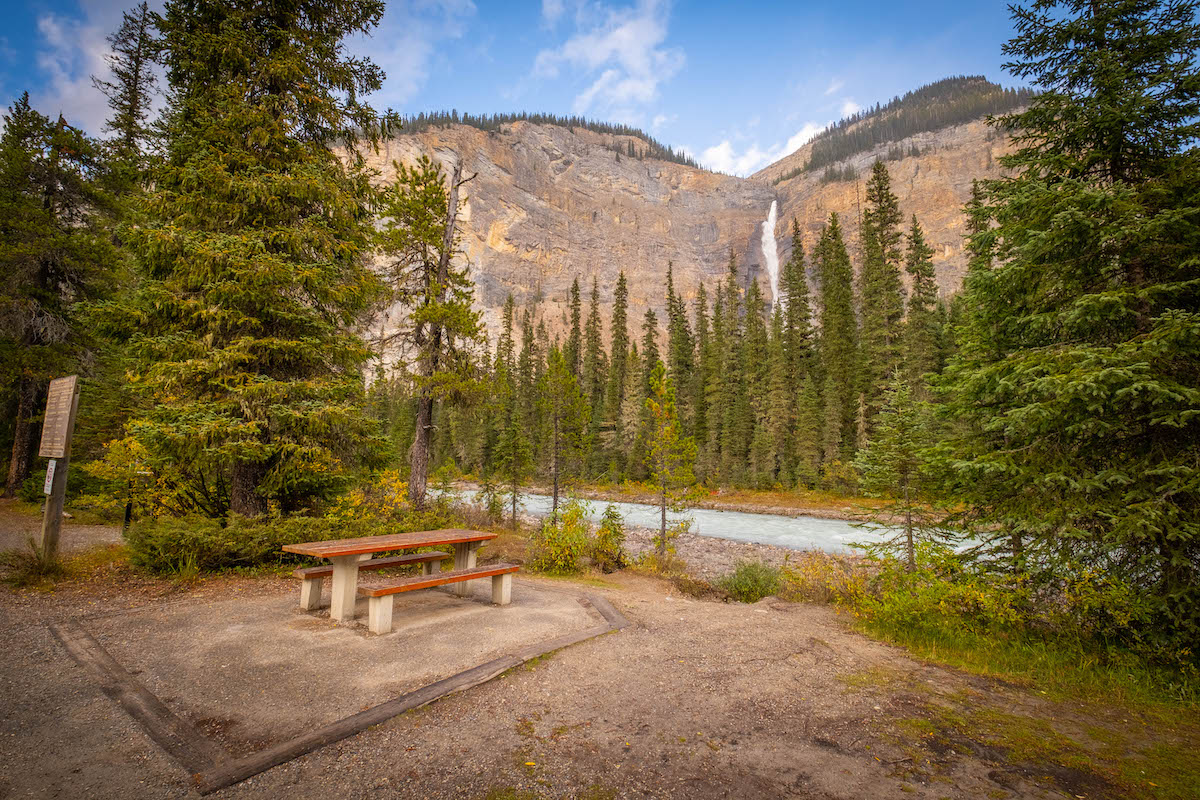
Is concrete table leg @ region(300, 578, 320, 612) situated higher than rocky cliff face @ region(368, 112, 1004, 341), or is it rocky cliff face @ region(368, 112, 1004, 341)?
rocky cliff face @ region(368, 112, 1004, 341)

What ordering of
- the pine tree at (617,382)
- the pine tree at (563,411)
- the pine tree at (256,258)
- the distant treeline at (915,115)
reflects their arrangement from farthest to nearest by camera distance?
1. the distant treeline at (915,115)
2. the pine tree at (617,382)
3. the pine tree at (563,411)
4. the pine tree at (256,258)

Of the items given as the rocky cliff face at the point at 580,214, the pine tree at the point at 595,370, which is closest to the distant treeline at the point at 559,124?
the rocky cliff face at the point at 580,214

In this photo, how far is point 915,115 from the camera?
Result: 145m

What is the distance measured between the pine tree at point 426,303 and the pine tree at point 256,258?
295 cm

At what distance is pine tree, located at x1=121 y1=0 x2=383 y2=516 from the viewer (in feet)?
23.8

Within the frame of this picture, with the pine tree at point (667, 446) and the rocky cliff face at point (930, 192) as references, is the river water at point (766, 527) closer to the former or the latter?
the pine tree at point (667, 446)

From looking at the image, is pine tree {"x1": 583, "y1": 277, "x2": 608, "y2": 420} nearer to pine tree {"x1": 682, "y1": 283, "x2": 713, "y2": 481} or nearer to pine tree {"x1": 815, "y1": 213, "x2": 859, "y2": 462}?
pine tree {"x1": 682, "y1": 283, "x2": 713, "y2": 481}

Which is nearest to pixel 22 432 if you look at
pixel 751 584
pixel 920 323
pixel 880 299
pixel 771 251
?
pixel 751 584

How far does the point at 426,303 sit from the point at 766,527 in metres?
20.9

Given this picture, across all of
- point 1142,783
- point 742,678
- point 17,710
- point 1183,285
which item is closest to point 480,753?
point 742,678

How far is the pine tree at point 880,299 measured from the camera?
30672 millimetres

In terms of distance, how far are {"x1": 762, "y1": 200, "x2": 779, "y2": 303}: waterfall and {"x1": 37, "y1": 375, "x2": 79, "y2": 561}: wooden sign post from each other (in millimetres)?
121948

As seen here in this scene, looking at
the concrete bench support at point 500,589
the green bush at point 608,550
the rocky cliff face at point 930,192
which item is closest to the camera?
the concrete bench support at point 500,589

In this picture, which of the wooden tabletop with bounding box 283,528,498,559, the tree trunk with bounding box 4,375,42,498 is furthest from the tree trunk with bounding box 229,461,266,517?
the tree trunk with bounding box 4,375,42,498
